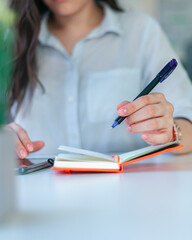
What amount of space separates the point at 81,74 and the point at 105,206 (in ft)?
2.85

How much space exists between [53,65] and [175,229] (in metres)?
1.02

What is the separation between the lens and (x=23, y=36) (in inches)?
51.0

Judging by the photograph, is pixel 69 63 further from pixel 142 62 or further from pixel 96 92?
pixel 142 62

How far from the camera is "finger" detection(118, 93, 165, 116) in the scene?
0.73m

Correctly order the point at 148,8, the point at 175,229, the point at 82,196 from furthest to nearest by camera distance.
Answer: the point at 148,8
the point at 82,196
the point at 175,229

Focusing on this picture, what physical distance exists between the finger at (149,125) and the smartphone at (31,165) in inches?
7.8

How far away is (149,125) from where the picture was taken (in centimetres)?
79

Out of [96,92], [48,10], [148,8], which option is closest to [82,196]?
[96,92]

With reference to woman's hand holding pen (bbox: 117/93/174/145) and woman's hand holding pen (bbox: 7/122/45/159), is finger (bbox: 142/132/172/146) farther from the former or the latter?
woman's hand holding pen (bbox: 7/122/45/159)

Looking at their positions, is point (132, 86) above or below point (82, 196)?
above

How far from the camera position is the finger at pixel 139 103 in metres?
0.73

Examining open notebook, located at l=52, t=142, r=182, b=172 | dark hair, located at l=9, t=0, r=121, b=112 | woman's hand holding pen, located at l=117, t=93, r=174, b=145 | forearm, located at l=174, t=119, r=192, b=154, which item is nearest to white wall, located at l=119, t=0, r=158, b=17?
dark hair, located at l=9, t=0, r=121, b=112

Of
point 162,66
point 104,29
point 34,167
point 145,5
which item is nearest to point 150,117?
point 34,167

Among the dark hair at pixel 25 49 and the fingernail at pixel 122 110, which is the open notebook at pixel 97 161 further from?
the dark hair at pixel 25 49
